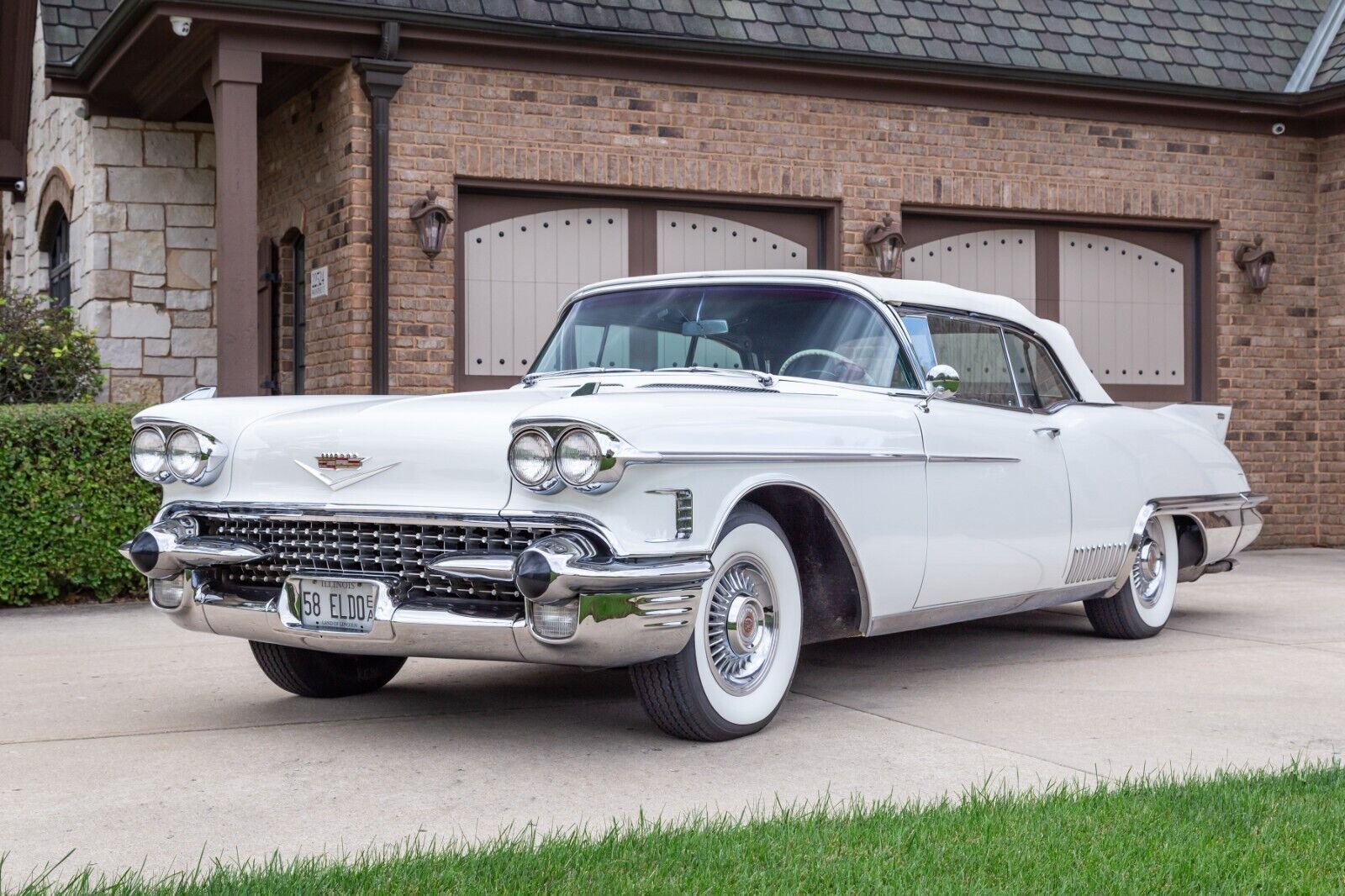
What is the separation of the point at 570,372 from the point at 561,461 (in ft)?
5.64

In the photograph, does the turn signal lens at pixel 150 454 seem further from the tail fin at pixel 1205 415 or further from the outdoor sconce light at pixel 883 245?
the outdoor sconce light at pixel 883 245

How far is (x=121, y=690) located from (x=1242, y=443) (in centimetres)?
914

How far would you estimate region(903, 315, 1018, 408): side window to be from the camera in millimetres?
5766

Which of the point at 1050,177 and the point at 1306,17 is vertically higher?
the point at 1306,17

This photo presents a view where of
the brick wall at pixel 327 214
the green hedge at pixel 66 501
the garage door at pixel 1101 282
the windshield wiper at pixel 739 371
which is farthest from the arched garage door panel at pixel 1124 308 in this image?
the green hedge at pixel 66 501

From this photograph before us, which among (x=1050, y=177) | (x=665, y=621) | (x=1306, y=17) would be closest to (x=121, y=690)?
(x=665, y=621)

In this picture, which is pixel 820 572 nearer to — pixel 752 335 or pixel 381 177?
pixel 752 335

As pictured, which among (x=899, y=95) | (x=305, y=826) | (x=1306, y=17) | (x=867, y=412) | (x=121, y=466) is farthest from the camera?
(x=1306, y=17)

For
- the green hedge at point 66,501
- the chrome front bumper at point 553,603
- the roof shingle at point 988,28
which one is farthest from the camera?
the roof shingle at point 988,28

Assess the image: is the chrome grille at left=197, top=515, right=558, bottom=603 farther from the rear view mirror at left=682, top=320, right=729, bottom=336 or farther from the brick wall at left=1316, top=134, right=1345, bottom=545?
the brick wall at left=1316, top=134, right=1345, bottom=545

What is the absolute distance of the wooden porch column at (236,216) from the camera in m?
9.07

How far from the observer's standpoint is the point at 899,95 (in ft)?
35.8

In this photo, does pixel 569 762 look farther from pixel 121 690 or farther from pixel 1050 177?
pixel 1050 177

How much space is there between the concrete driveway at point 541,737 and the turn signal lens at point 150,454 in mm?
837
